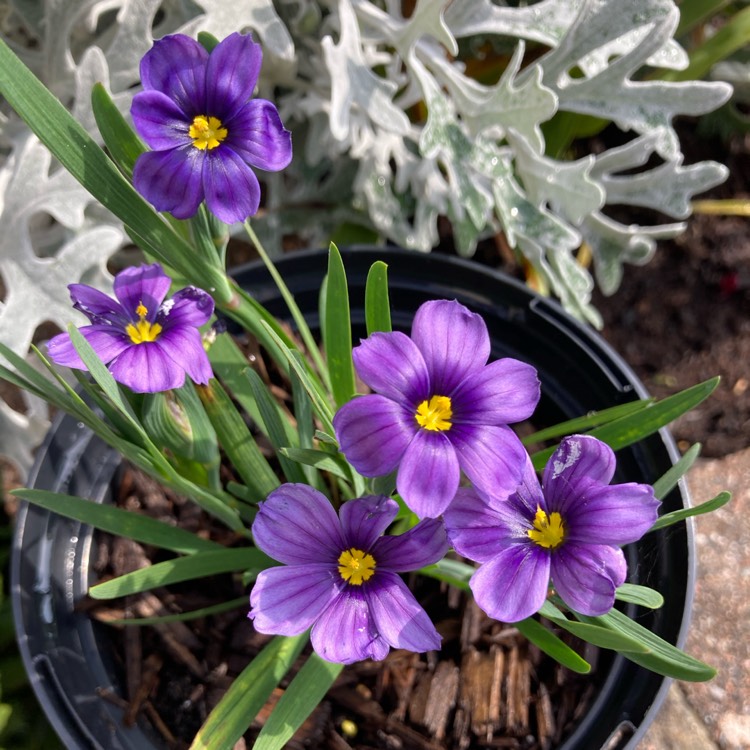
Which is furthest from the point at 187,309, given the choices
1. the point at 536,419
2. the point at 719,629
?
the point at 719,629

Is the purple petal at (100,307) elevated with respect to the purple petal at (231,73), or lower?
lower

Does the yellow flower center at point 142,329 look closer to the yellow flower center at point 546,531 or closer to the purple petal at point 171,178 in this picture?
the purple petal at point 171,178

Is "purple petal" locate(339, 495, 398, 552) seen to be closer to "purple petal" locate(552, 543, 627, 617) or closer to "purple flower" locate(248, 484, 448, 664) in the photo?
"purple flower" locate(248, 484, 448, 664)

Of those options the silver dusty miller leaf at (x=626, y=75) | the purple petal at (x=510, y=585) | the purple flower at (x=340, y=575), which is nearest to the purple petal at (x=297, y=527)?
the purple flower at (x=340, y=575)

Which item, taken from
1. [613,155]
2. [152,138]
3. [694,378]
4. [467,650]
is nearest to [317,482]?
[467,650]

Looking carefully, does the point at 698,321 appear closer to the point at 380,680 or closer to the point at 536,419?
the point at 536,419

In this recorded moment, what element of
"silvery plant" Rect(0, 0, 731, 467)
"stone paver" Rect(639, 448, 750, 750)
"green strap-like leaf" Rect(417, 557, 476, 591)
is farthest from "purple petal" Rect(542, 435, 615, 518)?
"stone paver" Rect(639, 448, 750, 750)

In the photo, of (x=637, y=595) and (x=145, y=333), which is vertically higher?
(x=145, y=333)
